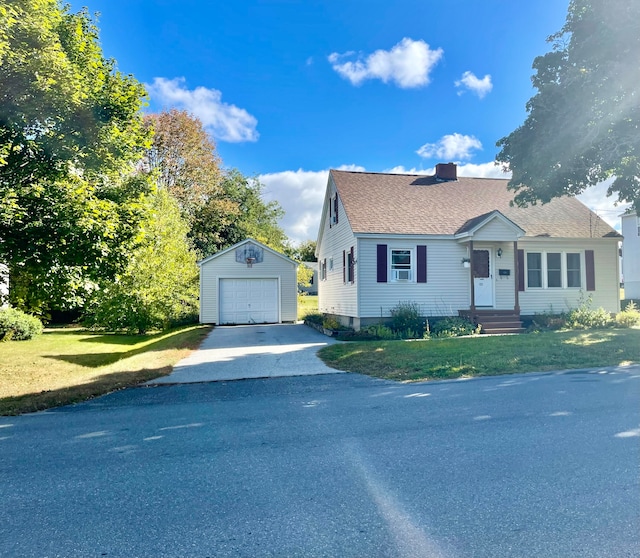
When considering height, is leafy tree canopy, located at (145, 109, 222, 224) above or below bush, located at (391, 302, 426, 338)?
above

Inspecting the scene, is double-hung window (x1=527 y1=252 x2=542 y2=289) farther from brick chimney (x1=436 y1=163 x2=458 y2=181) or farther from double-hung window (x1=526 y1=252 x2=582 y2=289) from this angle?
brick chimney (x1=436 y1=163 x2=458 y2=181)

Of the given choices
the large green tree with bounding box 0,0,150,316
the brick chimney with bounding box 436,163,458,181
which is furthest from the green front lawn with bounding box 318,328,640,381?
the brick chimney with bounding box 436,163,458,181

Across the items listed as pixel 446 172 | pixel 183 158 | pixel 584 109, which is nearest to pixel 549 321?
pixel 584 109

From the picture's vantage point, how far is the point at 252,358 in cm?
1159

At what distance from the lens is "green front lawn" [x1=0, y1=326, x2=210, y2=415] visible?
25.5 ft

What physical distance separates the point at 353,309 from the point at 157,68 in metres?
12.8

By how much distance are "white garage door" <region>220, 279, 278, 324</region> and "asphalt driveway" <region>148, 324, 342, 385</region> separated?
4801mm

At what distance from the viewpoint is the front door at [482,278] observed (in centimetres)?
1717

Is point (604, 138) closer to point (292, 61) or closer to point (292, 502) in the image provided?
point (292, 61)

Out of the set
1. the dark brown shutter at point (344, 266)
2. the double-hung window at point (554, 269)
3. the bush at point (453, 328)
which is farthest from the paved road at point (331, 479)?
the double-hung window at point (554, 269)

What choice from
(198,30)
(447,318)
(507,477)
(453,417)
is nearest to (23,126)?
(198,30)

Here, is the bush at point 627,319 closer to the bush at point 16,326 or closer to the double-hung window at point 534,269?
the double-hung window at point 534,269

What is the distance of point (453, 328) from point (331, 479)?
1238cm

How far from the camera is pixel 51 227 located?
8.51 m
